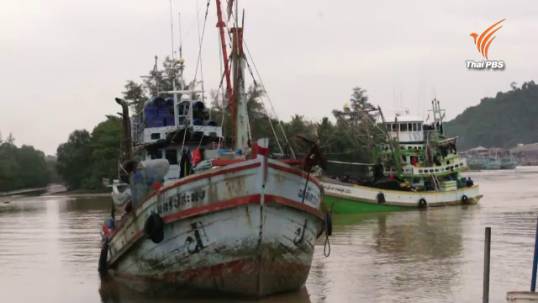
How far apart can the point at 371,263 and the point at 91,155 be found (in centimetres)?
7658

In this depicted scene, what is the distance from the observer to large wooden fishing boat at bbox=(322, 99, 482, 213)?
37938 mm

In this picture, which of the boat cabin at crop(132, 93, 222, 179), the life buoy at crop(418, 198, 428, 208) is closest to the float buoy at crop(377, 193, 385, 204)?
the life buoy at crop(418, 198, 428, 208)

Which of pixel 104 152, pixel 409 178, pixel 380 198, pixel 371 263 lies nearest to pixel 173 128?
pixel 371 263

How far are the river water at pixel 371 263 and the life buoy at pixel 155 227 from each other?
58.4 inches

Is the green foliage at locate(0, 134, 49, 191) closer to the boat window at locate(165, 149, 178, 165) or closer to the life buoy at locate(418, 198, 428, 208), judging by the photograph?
the life buoy at locate(418, 198, 428, 208)

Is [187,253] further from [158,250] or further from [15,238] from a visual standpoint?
[15,238]

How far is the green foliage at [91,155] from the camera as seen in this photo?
85.6 metres

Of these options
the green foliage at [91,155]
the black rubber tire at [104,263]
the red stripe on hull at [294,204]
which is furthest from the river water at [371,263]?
the green foliage at [91,155]

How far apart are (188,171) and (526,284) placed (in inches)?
289

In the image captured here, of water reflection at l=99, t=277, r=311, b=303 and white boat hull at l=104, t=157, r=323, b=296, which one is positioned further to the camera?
water reflection at l=99, t=277, r=311, b=303

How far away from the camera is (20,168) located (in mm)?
110312

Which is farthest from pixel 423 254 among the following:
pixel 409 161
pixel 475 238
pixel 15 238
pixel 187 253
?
pixel 409 161

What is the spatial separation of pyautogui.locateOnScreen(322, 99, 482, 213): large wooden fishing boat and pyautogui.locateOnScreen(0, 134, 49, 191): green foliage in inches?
2592

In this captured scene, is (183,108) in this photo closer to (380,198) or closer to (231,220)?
(231,220)
